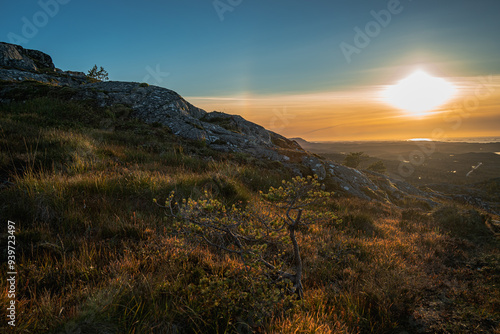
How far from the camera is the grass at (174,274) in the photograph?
209 cm

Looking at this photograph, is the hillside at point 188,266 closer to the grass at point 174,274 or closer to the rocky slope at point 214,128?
the grass at point 174,274

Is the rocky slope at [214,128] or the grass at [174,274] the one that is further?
the rocky slope at [214,128]

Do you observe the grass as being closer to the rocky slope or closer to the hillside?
the hillside

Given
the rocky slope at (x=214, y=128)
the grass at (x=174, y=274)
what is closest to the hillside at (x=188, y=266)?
the grass at (x=174, y=274)

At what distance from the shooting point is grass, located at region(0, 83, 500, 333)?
2086mm

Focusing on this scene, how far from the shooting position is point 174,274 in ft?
9.14

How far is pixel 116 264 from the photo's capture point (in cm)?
272

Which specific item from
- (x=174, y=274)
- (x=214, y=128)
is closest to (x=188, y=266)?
(x=174, y=274)

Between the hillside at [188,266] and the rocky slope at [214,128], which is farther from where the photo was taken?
the rocky slope at [214,128]

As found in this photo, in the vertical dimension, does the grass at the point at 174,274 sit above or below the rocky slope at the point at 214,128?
below

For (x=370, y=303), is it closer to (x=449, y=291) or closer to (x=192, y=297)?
Result: (x=449, y=291)

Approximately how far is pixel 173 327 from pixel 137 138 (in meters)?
11.2

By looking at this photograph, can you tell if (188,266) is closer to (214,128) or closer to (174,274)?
(174,274)

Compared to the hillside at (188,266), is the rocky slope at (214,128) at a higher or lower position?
higher
